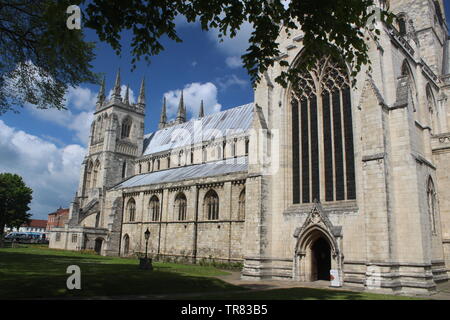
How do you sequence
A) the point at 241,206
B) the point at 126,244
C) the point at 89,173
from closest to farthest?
1. the point at 241,206
2. the point at 126,244
3. the point at 89,173

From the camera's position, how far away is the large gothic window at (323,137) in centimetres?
2258

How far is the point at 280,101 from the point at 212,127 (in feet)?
76.1

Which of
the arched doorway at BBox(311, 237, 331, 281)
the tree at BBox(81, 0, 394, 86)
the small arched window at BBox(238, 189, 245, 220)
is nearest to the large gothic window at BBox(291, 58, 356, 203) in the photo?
the arched doorway at BBox(311, 237, 331, 281)

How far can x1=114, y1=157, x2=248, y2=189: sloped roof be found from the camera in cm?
3721

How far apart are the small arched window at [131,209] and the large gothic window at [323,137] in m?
26.7

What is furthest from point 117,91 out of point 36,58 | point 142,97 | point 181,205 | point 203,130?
point 36,58

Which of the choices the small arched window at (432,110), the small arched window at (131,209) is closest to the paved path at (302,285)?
the small arched window at (432,110)

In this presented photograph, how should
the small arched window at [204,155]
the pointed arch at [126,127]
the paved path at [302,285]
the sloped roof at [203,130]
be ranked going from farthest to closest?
the pointed arch at [126,127] → the small arched window at [204,155] → the sloped roof at [203,130] → the paved path at [302,285]

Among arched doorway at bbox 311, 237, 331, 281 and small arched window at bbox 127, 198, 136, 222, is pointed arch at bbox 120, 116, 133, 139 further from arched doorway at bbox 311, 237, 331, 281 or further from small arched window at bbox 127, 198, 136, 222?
arched doorway at bbox 311, 237, 331, 281

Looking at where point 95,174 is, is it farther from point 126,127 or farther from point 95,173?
point 126,127

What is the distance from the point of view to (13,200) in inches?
2594

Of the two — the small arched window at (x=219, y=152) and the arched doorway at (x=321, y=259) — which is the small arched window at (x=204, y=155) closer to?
the small arched window at (x=219, y=152)

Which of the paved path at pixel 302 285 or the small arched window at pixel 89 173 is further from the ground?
the small arched window at pixel 89 173

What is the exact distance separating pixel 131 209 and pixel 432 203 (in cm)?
3378
